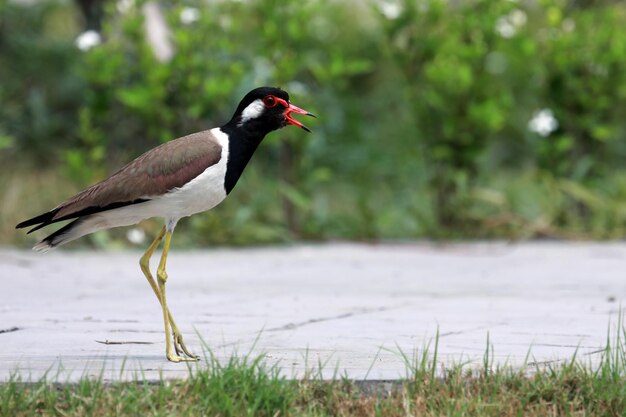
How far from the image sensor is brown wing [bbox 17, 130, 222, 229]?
4.93m

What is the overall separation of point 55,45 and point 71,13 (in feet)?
11.3

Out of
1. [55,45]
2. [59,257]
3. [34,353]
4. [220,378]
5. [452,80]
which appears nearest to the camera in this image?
[220,378]

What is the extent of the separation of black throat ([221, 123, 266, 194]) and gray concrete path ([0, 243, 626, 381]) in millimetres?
645

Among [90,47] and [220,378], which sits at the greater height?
[90,47]

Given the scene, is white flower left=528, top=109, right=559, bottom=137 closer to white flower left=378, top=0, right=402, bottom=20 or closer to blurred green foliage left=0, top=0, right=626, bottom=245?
blurred green foliage left=0, top=0, right=626, bottom=245

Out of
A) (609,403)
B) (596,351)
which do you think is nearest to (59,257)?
A: (596,351)

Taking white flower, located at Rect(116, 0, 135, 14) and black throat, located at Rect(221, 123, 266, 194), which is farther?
white flower, located at Rect(116, 0, 135, 14)

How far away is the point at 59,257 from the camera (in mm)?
9656

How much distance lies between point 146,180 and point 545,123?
678 cm

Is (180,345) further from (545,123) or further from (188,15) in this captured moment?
(545,123)

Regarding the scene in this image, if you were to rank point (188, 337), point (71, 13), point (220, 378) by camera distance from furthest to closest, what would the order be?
1. point (71, 13)
2. point (188, 337)
3. point (220, 378)

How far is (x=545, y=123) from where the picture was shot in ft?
36.4

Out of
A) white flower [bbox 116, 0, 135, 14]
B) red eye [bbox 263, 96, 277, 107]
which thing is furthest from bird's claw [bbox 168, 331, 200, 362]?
white flower [bbox 116, 0, 135, 14]

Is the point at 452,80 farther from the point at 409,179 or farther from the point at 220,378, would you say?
the point at 220,378
